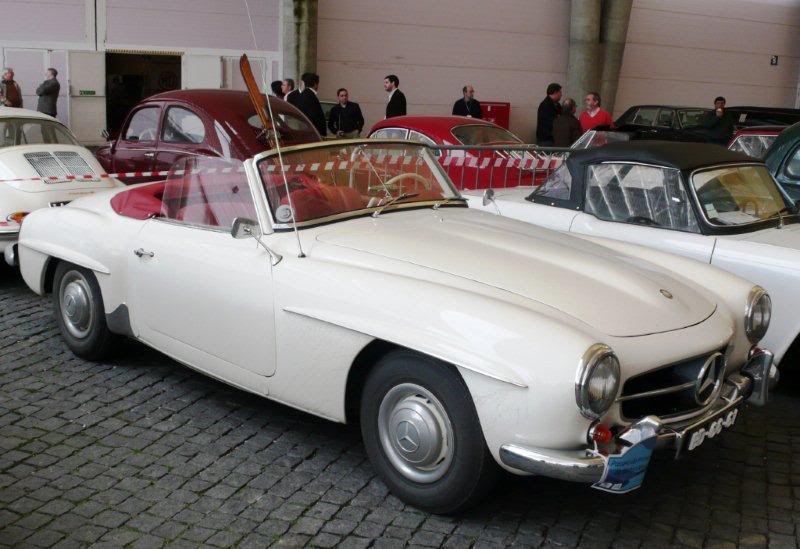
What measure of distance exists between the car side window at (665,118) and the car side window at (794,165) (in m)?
10.6

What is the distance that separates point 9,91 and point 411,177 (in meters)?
13.4

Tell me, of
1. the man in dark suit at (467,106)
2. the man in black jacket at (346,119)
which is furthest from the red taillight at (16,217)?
the man in dark suit at (467,106)

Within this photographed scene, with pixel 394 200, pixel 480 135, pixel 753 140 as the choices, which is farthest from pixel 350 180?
pixel 753 140

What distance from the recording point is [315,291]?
388 centimetres

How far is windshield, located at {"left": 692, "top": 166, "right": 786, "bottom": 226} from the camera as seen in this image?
563 cm

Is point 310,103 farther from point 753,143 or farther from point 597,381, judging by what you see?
point 597,381

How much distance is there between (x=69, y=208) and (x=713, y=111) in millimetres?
14405

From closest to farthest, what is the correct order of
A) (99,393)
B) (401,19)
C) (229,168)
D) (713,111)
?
1. (229,168)
2. (99,393)
3. (713,111)
4. (401,19)

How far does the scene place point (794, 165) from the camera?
7031 mm

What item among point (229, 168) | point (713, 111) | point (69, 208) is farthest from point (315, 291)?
point (713, 111)

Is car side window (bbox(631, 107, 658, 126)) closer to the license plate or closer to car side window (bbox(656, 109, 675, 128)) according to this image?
car side window (bbox(656, 109, 675, 128))

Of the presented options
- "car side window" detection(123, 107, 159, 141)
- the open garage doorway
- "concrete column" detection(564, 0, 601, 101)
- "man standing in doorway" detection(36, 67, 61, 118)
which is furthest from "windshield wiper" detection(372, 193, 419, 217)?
"concrete column" detection(564, 0, 601, 101)

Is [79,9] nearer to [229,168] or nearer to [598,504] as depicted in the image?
[229,168]

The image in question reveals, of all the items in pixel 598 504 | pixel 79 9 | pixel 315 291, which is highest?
pixel 79 9
